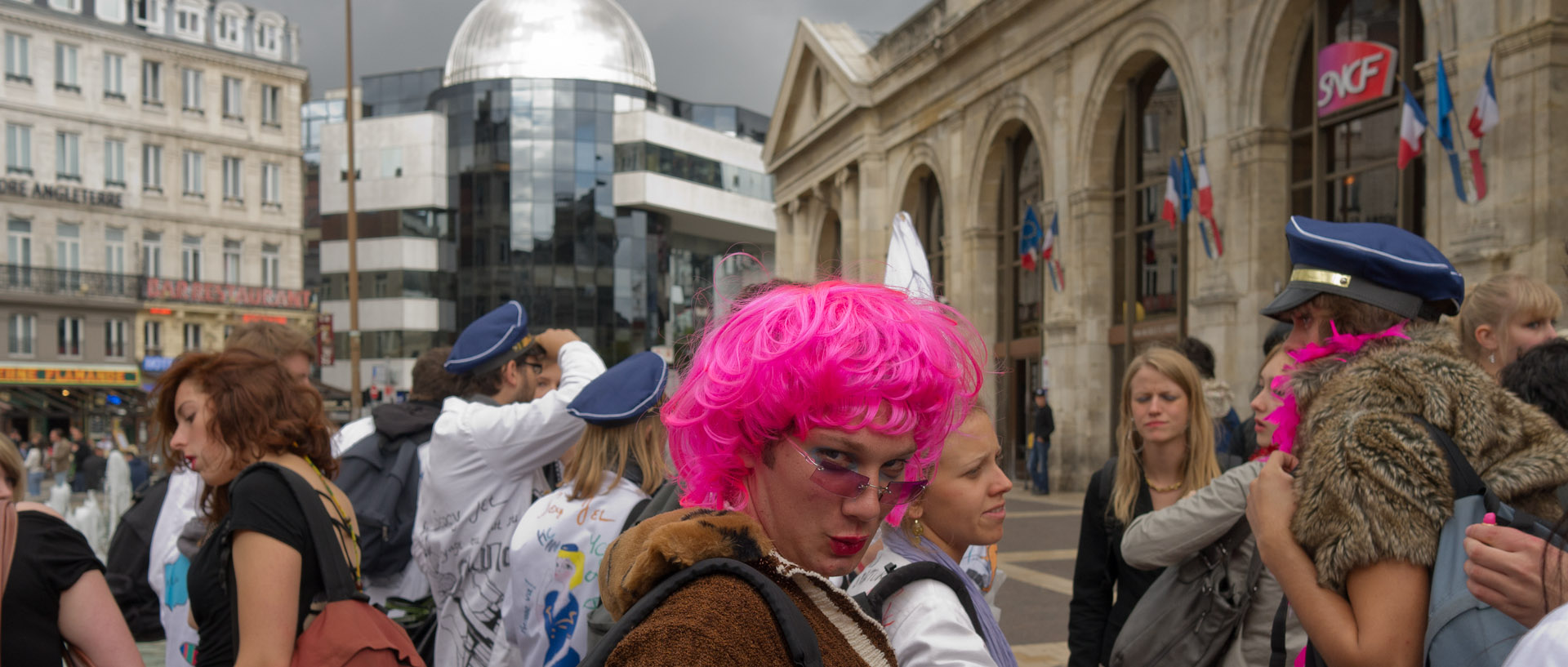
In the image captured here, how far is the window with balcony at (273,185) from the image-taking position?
49.6 meters

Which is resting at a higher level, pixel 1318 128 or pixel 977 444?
pixel 1318 128

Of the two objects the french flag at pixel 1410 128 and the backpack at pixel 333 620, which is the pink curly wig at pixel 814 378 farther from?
the french flag at pixel 1410 128

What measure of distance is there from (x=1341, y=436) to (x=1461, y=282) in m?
0.82

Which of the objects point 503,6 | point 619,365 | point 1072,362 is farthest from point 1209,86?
point 503,6

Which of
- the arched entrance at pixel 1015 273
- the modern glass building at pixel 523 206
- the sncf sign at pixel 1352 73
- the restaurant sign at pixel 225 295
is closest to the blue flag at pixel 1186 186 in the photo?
the sncf sign at pixel 1352 73

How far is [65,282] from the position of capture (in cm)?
4444

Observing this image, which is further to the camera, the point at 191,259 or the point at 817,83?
the point at 191,259

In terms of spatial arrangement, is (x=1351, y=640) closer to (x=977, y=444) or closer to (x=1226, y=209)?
(x=977, y=444)

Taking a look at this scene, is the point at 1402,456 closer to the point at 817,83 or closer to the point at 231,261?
the point at 817,83

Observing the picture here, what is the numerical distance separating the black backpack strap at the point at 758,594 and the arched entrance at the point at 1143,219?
62.0 feet

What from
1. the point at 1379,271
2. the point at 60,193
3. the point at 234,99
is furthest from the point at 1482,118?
the point at 234,99

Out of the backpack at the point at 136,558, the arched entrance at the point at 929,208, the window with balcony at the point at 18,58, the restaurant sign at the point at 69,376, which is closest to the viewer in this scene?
the backpack at the point at 136,558

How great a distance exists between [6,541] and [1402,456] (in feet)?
10.3

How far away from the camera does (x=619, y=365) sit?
3.67 metres
